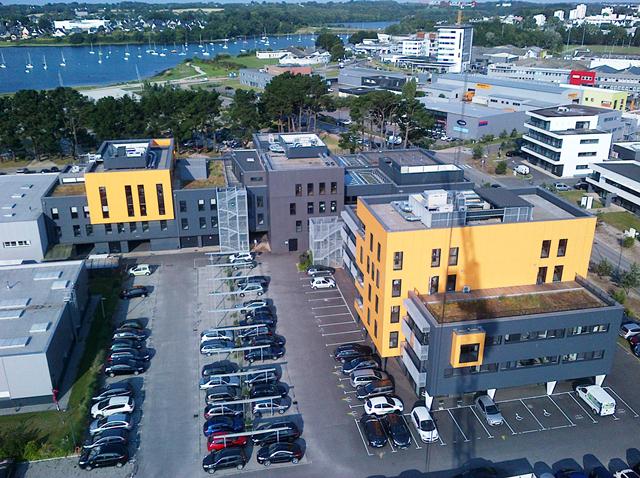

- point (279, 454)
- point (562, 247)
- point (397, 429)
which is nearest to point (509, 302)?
point (562, 247)

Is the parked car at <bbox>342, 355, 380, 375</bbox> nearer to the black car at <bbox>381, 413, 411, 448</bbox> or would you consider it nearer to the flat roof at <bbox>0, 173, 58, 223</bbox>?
the black car at <bbox>381, 413, 411, 448</bbox>

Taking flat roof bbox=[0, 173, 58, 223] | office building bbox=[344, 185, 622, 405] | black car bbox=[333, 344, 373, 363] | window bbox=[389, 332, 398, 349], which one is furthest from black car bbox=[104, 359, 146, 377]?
flat roof bbox=[0, 173, 58, 223]

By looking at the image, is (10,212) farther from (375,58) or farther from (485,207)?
(375,58)

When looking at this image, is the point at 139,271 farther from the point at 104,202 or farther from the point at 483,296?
the point at 483,296

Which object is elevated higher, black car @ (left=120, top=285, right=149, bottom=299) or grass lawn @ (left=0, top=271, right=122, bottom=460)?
black car @ (left=120, top=285, right=149, bottom=299)

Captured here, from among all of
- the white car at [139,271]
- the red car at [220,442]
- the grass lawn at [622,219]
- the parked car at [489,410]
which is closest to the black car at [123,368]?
the red car at [220,442]

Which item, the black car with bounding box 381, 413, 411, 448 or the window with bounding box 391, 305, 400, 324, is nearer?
the black car with bounding box 381, 413, 411, 448
